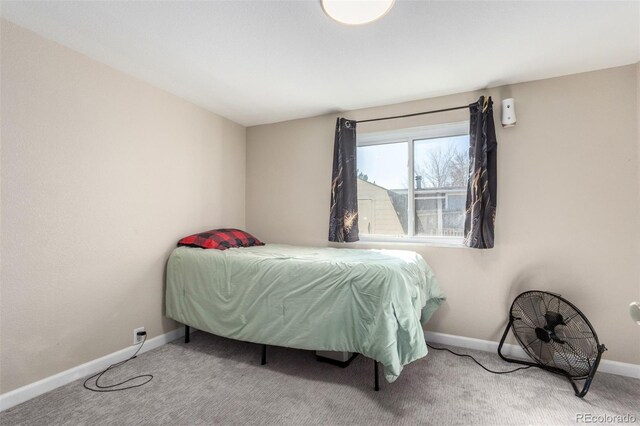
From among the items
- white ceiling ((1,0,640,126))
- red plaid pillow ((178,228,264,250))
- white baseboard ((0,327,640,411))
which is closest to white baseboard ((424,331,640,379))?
white baseboard ((0,327,640,411))

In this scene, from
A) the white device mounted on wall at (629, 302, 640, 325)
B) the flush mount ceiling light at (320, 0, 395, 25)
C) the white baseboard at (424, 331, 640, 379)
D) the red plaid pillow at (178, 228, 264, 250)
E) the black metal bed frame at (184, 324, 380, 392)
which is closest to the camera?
the white device mounted on wall at (629, 302, 640, 325)

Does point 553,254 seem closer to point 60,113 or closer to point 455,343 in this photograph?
point 455,343

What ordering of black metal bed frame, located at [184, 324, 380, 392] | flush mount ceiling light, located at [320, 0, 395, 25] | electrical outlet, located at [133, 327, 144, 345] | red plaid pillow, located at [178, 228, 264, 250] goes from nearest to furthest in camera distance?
1. flush mount ceiling light, located at [320, 0, 395, 25]
2. black metal bed frame, located at [184, 324, 380, 392]
3. electrical outlet, located at [133, 327, 144, 345]
4. red plaid pillow, located at [178, 228, 264, 250]

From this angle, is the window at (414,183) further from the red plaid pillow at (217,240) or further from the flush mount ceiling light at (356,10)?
the flush mount ceiling light at (356,10)

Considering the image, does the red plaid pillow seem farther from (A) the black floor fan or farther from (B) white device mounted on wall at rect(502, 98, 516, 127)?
(B) white device mounted on wall at rect(502, 98, 516, 127)

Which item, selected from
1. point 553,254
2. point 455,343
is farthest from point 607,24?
point 455,343

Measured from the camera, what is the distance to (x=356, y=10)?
148cm

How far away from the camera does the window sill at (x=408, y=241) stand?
2623 mm

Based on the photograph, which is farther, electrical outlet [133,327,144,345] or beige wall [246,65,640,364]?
electrical outlet [133,327,144,345]

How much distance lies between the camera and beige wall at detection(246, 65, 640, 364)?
6.80ft

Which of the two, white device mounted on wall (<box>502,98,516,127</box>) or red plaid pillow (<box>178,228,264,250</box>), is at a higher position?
white device mounted on wall (<box>502,98,516,127</box>)

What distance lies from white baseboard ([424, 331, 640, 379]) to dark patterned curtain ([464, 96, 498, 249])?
805 mm

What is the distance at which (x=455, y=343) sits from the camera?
2514 mm

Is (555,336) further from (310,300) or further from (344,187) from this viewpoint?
(344,187)
